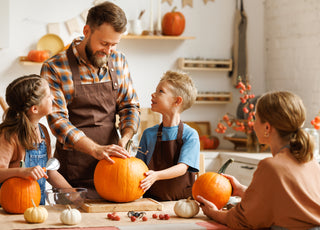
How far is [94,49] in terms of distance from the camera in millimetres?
2545

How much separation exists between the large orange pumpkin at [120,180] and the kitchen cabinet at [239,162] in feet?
7.45

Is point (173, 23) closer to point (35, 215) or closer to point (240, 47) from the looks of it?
point (240, 47)

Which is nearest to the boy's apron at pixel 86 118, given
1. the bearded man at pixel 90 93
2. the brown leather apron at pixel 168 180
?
the bearded man at pixel 90 93

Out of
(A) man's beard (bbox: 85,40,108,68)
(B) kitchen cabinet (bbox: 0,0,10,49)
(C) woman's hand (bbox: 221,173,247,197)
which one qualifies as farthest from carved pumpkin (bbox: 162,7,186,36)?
(C) woman's hand (bbox: 221,173,247,197)

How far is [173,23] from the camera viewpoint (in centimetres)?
491

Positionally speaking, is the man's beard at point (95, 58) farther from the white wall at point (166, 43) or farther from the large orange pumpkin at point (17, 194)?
the white wall at point (166, 43)

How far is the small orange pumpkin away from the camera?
176 inches

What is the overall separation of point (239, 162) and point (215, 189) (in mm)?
2535

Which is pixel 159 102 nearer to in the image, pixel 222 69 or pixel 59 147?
pixel 59 147

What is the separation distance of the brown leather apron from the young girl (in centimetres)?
44

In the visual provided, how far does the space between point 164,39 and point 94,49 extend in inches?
102

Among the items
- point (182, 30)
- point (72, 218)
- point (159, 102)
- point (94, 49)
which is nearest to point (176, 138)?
point (159, 102)

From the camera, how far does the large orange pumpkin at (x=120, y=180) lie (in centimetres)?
209

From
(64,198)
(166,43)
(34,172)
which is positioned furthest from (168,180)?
(166,43)
